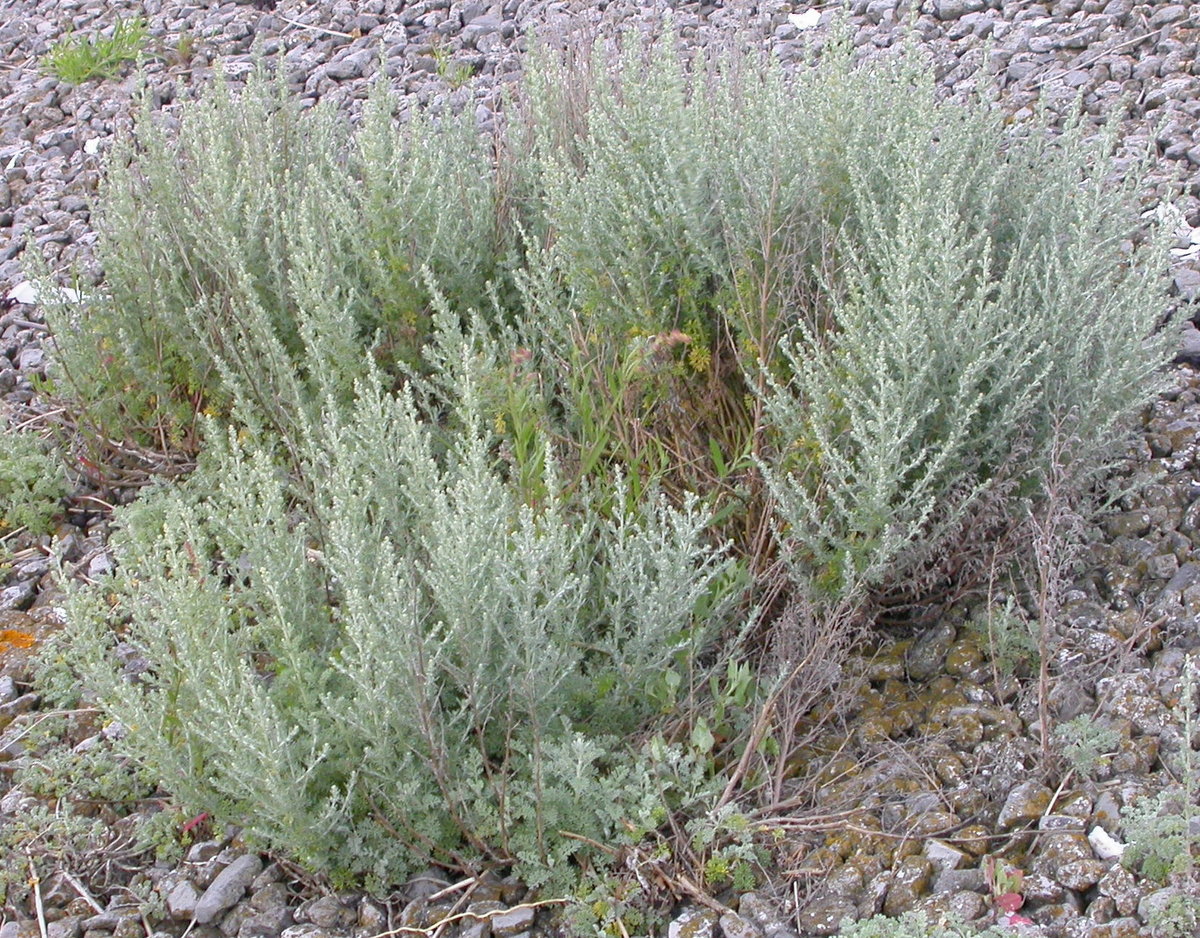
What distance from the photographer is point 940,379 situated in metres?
3.07

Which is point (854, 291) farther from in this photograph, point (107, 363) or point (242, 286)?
point (107, 363)

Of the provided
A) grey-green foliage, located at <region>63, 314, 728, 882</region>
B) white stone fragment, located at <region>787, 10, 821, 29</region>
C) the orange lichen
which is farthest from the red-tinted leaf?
white stone fragment, located at <region>787, 10, 821, 29</region>

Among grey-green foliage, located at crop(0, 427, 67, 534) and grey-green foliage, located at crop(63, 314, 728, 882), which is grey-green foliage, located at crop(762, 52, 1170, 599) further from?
grey-green foliage, located at crop(0, 427, 67, 534)

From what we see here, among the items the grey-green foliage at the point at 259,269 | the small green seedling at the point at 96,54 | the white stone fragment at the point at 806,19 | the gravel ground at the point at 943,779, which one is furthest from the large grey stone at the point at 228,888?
the small green seedling at the point at 96,54

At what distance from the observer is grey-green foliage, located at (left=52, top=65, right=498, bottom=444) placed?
3.79 m

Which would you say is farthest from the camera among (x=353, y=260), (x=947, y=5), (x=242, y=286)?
(x=947, y=5)

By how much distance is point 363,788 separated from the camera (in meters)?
2.66

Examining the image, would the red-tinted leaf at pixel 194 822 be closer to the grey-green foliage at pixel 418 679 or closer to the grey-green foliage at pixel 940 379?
the grey-green foliage at pixel 418 679

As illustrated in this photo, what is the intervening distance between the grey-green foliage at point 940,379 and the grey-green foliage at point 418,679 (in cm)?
41

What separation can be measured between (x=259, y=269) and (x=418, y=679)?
205 centimetres

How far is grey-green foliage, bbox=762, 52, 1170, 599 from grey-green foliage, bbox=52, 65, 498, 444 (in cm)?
124

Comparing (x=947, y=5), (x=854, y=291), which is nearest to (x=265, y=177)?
(x=854, y=291)

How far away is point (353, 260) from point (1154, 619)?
2561 mm

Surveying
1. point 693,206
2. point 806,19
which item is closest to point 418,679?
point 693,206
